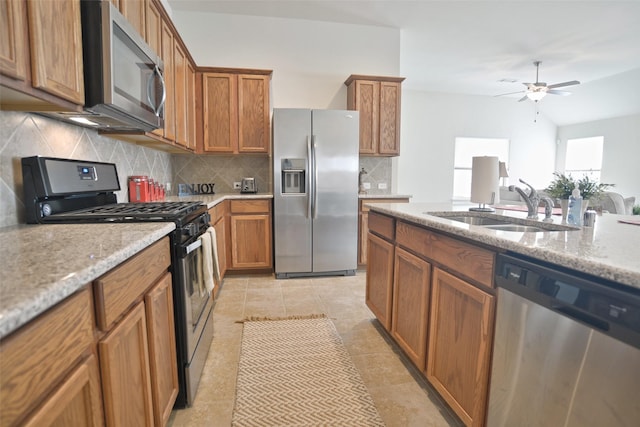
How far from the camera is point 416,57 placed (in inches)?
198

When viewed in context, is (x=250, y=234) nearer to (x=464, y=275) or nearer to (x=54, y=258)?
(x=464, y=275)

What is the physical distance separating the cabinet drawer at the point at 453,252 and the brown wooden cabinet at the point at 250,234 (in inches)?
79.0

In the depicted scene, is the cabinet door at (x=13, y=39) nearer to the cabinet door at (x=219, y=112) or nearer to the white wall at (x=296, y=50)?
the cabinet door at (x=219, y=112)

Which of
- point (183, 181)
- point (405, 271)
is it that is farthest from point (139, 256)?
point (183, 181)

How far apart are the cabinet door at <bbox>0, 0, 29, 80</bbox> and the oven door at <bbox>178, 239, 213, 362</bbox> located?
0.86 meters

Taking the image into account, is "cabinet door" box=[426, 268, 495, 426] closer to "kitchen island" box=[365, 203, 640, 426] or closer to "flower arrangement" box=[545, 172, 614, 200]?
"kitchen island" box=[365, 203, 640, 426]

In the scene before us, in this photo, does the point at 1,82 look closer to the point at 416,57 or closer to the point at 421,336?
the point at 421,336

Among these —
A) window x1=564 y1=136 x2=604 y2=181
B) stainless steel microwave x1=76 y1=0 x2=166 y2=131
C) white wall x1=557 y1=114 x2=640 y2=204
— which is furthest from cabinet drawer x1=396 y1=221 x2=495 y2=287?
window x1=564 y1=136 x2=604 y2=181

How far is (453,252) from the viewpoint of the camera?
55.4 inches

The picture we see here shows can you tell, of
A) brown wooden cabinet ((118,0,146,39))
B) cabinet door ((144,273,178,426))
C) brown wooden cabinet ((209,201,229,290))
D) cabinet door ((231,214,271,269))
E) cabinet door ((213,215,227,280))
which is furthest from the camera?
cabinet door ((231,214,271,269))

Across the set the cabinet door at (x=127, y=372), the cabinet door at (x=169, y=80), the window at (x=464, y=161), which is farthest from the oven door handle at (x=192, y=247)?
the window at (x=464, y=161)

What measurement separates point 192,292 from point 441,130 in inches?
257

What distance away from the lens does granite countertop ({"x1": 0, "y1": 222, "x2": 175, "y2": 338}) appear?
0.56 m

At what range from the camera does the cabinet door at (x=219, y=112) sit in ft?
11.7
